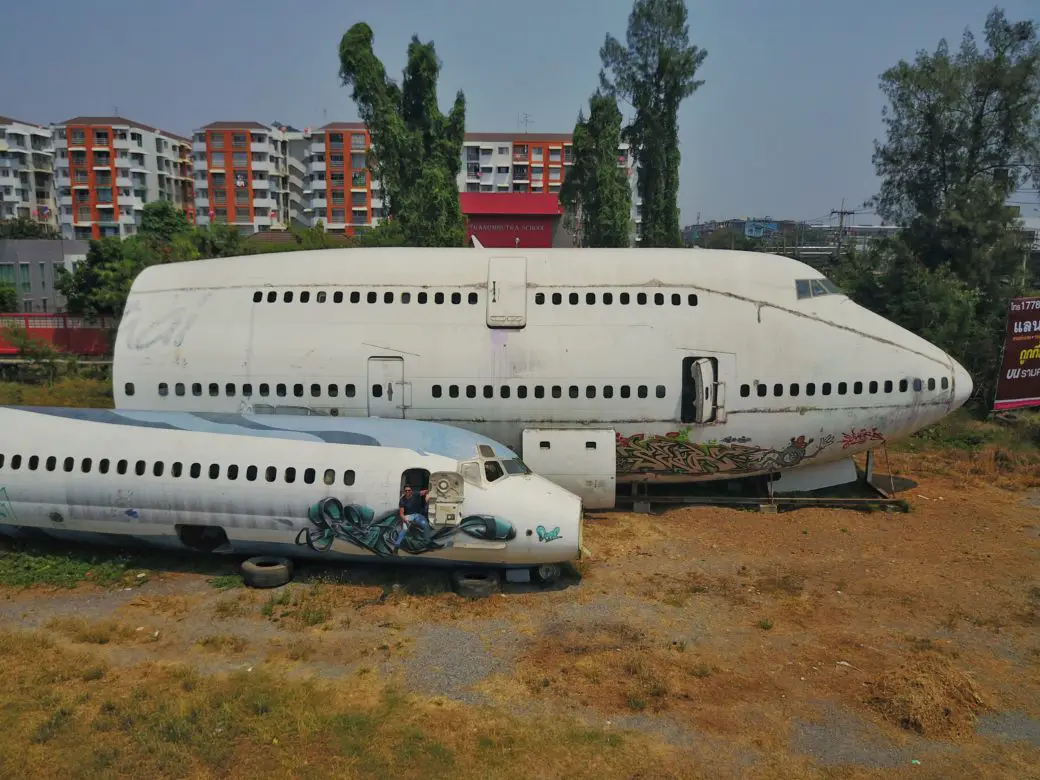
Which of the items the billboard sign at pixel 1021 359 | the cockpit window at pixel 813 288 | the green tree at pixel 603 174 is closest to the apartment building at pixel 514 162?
the green tree at pixel 603 174

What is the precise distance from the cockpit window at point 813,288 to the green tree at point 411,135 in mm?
26125

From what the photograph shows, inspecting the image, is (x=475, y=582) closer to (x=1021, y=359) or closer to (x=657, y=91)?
(x=1021, y=359)

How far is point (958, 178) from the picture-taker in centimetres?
4428

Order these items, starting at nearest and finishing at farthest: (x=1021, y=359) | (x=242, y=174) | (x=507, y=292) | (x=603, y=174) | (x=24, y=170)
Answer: (x=507, y=292) < (x=1021, y=359) < (x=603, y=174) < (x=242, y=174) < (x=24, y=170)

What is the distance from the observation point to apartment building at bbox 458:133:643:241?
431 ft

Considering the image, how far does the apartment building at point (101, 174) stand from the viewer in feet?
364

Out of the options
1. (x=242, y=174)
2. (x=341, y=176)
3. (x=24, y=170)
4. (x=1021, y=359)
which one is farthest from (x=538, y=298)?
(x=24, y=170)

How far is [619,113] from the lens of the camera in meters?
A: 48.1

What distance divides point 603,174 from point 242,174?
8811 centimetres

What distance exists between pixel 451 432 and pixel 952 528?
1451cm

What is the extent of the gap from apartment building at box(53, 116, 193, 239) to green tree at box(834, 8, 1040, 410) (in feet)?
335

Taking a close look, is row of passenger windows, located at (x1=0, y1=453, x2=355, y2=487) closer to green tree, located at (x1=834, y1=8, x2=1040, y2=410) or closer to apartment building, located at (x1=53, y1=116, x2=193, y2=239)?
green tree, located at (x1=834, y1=8, x2=1040, y2=410)

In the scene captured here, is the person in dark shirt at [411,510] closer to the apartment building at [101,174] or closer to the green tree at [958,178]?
the green tree at [958,178]

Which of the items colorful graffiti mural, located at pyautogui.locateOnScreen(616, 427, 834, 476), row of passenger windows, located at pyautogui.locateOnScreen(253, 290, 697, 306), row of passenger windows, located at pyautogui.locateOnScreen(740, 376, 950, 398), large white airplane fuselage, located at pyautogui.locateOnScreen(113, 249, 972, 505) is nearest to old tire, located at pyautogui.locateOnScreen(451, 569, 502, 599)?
large white airplane fuselage, located at pyautogui.locateOnScreen(113, 249, 972, 505)
